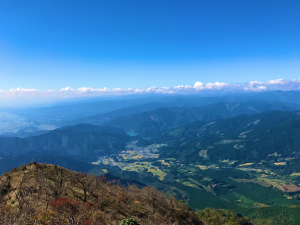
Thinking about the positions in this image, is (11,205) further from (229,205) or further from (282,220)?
(229,205)

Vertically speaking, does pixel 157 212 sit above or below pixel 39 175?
below

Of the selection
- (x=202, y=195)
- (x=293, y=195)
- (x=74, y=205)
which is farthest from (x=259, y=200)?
(x=74, y=205)

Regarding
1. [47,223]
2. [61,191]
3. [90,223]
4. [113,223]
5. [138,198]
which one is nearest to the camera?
[47,223]

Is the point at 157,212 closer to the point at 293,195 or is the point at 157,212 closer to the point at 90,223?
the point at 90,223

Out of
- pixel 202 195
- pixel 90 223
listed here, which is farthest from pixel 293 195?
pixel 90 223

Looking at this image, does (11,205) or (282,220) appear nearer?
(11,205)

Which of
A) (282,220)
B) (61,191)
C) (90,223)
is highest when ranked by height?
(90,223)

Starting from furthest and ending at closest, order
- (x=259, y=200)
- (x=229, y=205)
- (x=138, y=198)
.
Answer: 1. (x=259, y=200)
2. (x=229, y=205)
3. (x=138, y=198)
